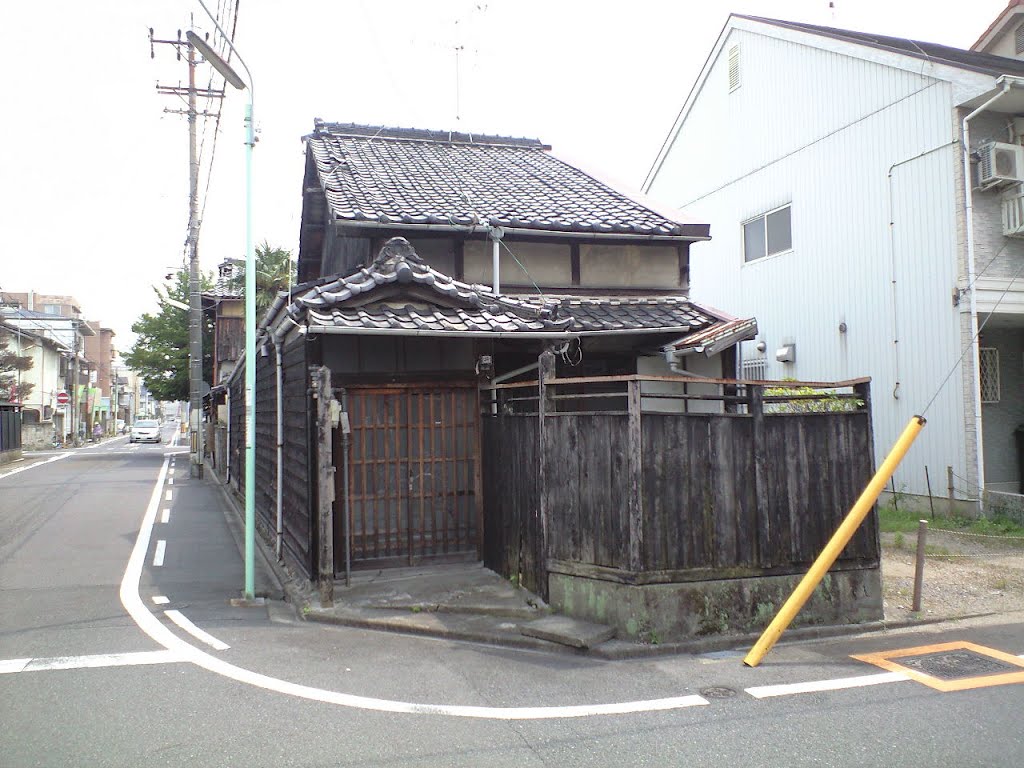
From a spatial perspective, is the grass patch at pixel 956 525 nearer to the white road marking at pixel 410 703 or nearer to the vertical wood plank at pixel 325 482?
the white road marking at pixel 410 703

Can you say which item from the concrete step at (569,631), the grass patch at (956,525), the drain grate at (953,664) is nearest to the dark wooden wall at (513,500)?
the concrete step at (569,631)

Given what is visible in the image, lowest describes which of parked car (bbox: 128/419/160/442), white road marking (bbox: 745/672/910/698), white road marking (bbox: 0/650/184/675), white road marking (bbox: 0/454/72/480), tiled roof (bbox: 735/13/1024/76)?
white road marking (bbox: 745/672/910/698)

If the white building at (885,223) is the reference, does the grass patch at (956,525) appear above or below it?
below

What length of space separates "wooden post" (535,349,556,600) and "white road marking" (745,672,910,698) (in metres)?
2.38

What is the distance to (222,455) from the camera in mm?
23688

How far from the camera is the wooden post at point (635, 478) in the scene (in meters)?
6.50

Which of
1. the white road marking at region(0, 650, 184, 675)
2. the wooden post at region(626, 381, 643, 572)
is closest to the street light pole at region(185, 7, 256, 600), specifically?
the white road marking at region(0, 650, 184, 675)

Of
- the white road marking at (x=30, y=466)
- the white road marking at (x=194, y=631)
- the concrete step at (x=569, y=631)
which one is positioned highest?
the white road marking at (x=30, y=466)

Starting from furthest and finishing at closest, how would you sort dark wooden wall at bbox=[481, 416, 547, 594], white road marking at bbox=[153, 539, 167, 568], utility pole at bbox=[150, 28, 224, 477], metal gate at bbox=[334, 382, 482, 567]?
utility pole at bbox=[150, 28, 224, 477]
white road marking at bbox=[153, 539, 167, 568]
metal gate at bbox=[334, 382, 482, 567]
dark wooden wall at bbox=[481, 416, 547, 594]

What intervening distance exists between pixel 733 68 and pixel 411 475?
15588mm

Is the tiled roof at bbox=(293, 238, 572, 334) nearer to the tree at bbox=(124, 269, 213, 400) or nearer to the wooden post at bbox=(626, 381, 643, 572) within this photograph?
the wooden post at bbox=(626, 381, 643, 572)

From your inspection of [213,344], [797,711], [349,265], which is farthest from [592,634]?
[213,344]

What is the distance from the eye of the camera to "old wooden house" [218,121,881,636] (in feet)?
22.3

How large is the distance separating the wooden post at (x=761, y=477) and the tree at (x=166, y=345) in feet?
106
